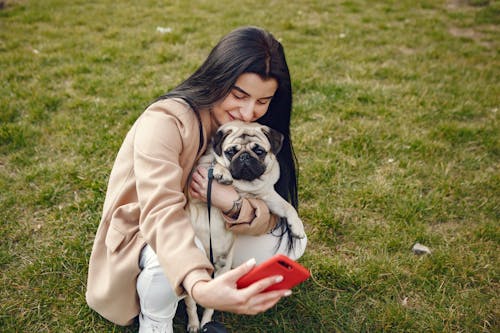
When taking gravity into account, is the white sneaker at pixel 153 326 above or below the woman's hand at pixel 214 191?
below

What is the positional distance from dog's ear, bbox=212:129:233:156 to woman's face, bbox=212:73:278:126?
0.37 feet

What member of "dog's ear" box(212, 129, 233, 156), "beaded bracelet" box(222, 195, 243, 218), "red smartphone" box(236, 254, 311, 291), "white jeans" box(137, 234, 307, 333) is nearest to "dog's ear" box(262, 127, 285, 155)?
"dog's ear" box(212, 129, 233, 156)

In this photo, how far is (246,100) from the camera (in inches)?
91.8

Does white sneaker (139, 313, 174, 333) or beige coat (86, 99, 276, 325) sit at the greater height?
beige coat (86, 99, 276, 325)

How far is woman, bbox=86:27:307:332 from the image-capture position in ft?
6.15

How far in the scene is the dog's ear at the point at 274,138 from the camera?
2510 millimetres

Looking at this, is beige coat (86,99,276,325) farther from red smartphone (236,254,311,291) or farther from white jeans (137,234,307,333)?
red smartphone (236,254,311,291)

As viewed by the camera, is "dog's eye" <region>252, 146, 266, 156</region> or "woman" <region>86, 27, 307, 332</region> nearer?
"woman" <region>86, 27, 307, 332</region>

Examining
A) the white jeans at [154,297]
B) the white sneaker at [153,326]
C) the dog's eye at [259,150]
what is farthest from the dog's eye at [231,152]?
the white sneaker at [153,326]

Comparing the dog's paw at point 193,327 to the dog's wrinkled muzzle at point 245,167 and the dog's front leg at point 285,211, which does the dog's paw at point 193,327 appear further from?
the dog's wrinkled muzzle at point 245,167

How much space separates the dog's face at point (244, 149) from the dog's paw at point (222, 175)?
27 millimetres

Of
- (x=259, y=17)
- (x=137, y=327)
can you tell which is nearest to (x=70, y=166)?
(x=137, y=327)

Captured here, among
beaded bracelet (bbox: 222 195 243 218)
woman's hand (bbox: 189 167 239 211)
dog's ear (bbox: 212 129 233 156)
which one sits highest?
dog's ear (bbox: 212 129 233 156)

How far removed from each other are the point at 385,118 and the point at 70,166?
347cm
